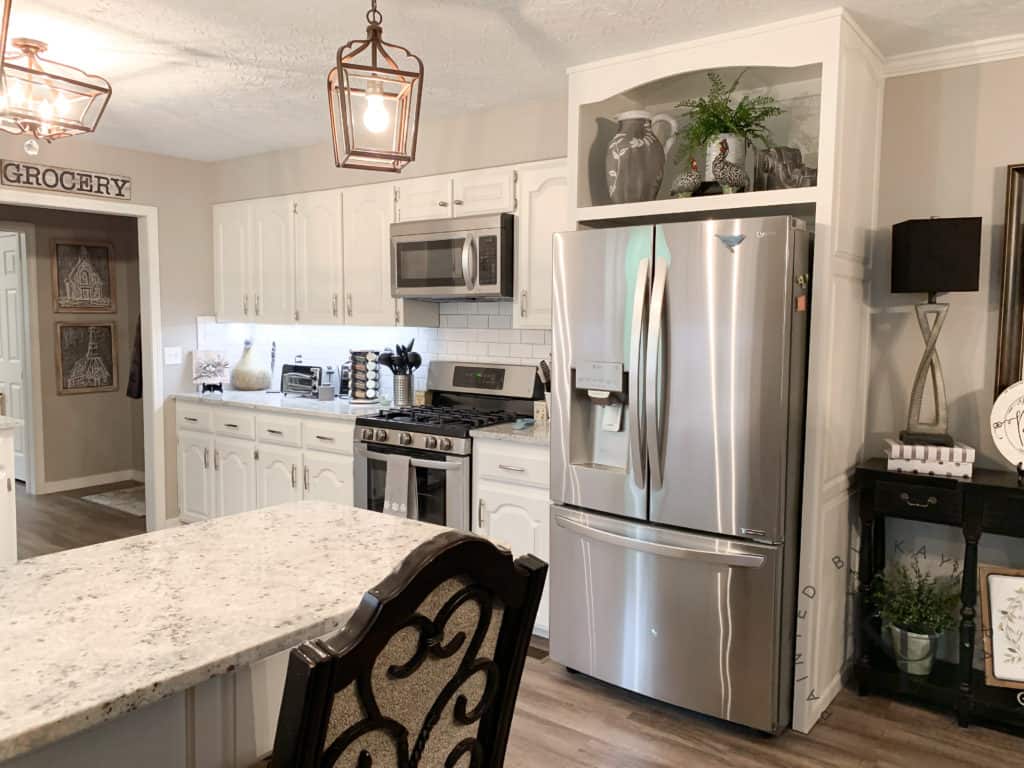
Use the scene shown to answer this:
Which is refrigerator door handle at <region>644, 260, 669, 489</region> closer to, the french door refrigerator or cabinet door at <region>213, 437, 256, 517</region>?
the french door refrigerator

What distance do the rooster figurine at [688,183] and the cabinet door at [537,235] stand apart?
2.46 feet

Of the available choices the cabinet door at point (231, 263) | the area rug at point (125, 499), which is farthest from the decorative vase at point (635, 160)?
the area rug at point (125, 499)

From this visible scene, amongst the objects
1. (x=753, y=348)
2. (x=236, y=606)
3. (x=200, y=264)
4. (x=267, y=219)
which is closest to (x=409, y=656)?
(x=236, y=606)

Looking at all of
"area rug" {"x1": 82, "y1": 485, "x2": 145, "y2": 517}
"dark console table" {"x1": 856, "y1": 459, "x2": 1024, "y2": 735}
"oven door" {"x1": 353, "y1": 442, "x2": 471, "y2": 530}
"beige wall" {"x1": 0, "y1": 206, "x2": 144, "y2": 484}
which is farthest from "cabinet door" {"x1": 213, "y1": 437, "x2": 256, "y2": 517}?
"dark console table" {"x1": 856, "y1": 459, "x2": 1024, "y2": 735}

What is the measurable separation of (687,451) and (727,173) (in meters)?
1.06

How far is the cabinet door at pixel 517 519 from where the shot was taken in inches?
133

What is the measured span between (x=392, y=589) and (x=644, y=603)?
2.10 meters

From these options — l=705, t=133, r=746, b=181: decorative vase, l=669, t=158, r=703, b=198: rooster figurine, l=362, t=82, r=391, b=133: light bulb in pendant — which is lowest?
l=362, t=82, r=391, b=133: light bulb in pendant

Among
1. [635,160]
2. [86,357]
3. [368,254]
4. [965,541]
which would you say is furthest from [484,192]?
[86,357]

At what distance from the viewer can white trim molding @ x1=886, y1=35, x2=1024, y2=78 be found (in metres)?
2.73

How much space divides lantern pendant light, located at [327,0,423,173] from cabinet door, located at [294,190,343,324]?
2926 mm

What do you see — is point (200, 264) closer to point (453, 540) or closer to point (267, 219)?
point (267, 219)

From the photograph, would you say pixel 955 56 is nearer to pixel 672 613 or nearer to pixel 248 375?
pixel 672 613

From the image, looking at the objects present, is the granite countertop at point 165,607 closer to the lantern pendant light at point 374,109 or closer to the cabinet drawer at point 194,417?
the lantern pendant light at point 374,109
